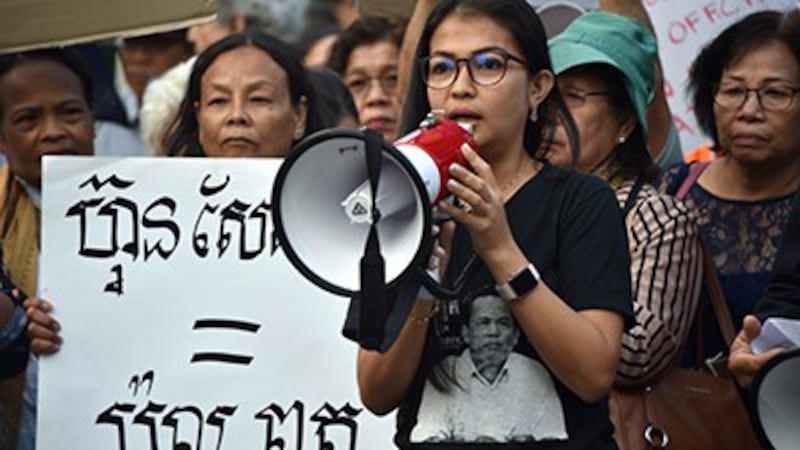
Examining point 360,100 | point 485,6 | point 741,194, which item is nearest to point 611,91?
point 741,194

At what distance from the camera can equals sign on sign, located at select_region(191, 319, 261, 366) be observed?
5070mm

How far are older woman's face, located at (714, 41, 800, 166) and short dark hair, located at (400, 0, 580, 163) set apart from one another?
1.04m

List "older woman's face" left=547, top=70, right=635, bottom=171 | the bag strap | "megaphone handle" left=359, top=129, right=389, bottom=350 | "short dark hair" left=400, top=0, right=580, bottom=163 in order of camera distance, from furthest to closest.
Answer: "older woman's face" left=547, top=70, right=635, bottom=171 < the bag strap < "short dark hair" left=400, top=0, right=580, bottom=163 < "megaphone handle" left=359, top=129, right=389, bottom=350

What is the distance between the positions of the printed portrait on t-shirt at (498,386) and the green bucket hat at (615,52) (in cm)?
132

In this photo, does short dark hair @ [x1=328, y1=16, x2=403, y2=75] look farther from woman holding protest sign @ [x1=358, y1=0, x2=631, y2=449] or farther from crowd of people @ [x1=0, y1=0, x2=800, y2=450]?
woman holding protest sign @ [x1=358, y1=0, x2=631, y2=449]

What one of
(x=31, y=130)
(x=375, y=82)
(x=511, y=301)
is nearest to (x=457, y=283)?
(x=511, y=301)

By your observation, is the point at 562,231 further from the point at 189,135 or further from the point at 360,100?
the point at 360,100

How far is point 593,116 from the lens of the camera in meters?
5.04

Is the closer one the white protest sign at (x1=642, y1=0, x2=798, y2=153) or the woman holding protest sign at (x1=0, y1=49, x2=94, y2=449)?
the woman holding protest sign at (x1=0, y1=49, x2=94, y2=449)

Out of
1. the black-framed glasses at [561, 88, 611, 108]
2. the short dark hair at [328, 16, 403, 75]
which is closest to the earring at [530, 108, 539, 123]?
the black-framed glasses at [561, 88, 611, 108]

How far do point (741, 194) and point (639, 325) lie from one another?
0.80m

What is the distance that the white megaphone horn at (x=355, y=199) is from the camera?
3512 mm

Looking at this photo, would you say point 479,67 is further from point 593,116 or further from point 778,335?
point 593,116

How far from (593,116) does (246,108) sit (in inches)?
39.8
